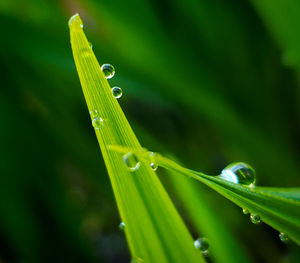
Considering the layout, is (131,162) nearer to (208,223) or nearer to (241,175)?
(241,175)

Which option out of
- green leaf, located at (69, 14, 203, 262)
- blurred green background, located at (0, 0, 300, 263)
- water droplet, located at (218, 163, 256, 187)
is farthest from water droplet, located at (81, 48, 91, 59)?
blurred green background, located at (0, 0, 300, 263)

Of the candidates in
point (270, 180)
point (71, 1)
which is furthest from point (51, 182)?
point (71, 1)

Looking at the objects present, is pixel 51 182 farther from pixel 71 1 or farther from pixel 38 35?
pixel 71 1

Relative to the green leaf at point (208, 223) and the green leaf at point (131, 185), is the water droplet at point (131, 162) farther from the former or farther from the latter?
the green leaf at point (208, 223)

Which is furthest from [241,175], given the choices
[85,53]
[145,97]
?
[145,97]

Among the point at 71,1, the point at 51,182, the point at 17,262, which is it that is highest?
the point at 71,1

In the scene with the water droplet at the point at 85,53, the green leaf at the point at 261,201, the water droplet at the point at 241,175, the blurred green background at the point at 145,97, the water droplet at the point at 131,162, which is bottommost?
the green leaf at the point at 261,201

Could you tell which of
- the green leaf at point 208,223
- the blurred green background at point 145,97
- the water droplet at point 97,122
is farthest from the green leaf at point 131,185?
the blurred green background at point 145,97

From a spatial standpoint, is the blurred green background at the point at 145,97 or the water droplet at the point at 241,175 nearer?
the water droplet at the point at 241,175
